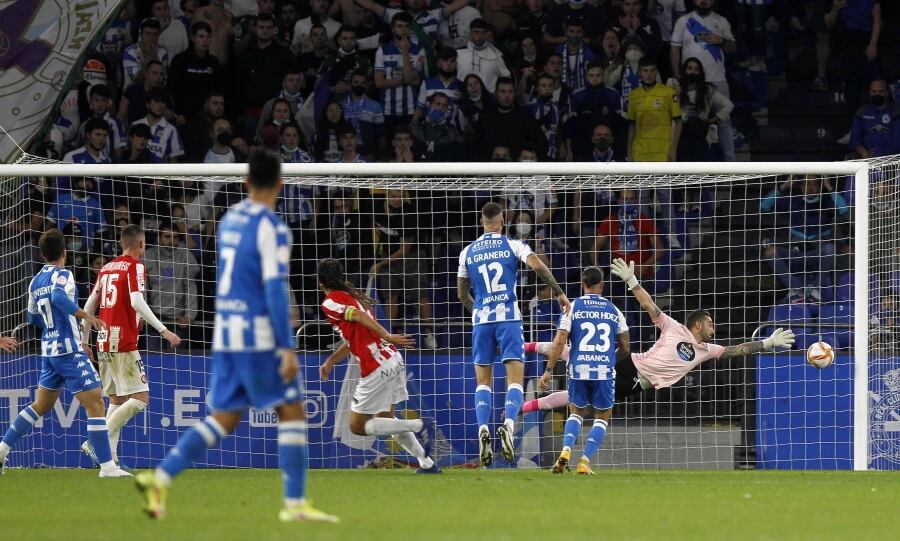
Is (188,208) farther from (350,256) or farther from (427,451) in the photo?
(427,451)

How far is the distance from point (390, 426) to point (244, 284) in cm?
448

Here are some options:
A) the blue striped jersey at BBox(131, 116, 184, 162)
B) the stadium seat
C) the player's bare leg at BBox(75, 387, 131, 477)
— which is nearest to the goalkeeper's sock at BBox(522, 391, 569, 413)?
the stadium seat

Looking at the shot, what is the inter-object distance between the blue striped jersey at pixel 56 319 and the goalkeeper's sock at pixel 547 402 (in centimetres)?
446

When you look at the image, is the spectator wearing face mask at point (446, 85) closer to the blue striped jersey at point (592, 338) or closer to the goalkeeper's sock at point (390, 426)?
the blue striped jersey at point (592, 338)

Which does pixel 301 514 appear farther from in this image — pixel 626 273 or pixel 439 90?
pixel 439 90

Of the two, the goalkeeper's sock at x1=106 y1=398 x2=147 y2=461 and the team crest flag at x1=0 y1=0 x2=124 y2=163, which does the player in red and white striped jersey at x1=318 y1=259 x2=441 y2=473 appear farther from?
the team crest flag at x1=0 y1=0 x2=124 y2=163

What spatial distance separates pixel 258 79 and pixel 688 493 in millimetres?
9745

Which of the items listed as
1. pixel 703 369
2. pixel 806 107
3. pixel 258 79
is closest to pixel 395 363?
pixel 703 369

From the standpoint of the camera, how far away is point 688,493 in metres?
9.30

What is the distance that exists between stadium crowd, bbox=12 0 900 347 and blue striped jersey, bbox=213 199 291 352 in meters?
7.70

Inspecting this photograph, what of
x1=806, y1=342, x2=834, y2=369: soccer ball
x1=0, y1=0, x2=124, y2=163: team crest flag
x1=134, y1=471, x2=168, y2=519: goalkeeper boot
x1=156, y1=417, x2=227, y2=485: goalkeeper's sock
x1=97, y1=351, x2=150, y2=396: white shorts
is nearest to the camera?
x1=134, y1=471, x2=168, y2=519: goalkeeper boot

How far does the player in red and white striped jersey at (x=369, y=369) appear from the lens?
11203 mm

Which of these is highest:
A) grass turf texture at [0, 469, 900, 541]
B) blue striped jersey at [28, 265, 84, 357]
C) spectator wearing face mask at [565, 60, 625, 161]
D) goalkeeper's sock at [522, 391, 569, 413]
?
spectator wearing face mask at [565, 60, 625, 161]

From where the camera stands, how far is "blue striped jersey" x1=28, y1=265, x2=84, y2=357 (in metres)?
10.9
